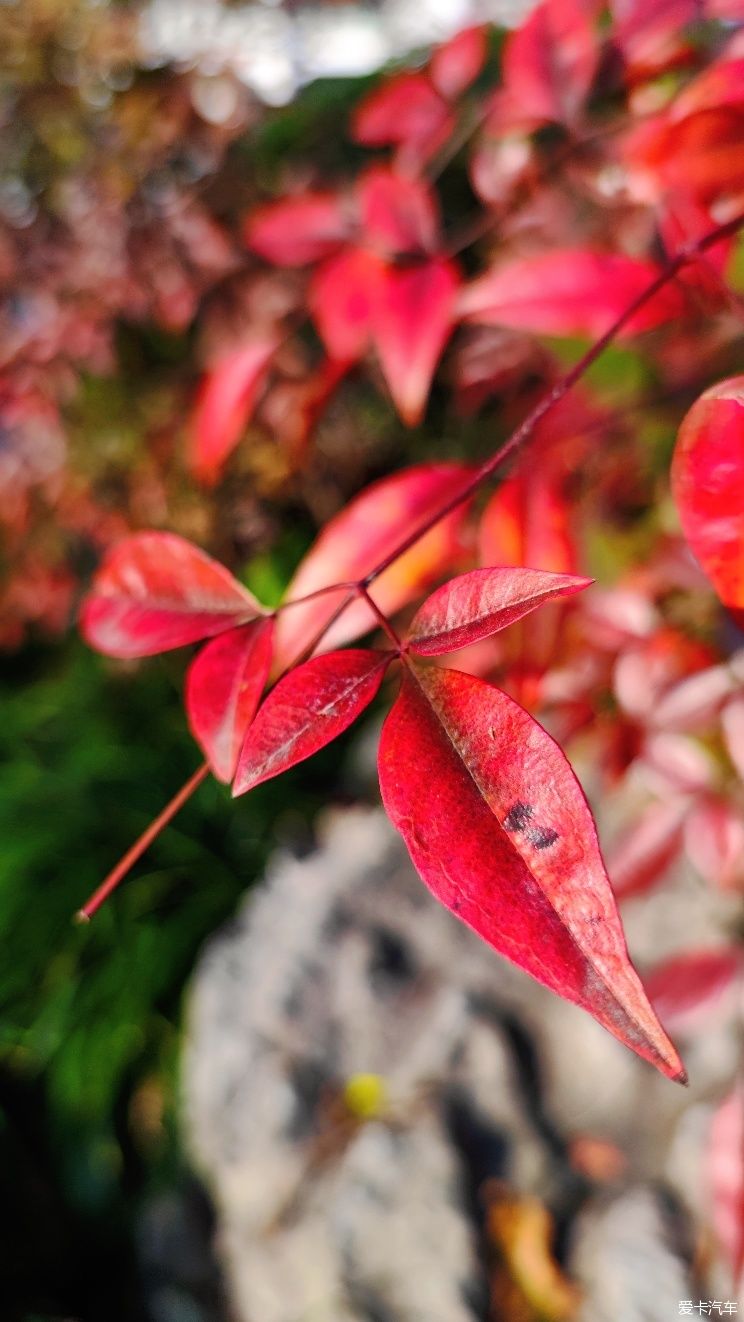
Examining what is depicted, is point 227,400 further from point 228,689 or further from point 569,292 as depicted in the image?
point 228,689

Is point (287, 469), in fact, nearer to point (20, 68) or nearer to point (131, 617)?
point (20, 68)

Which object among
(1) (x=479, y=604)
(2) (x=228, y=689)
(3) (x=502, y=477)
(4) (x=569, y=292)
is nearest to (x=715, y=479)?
(1) (x=479, y=604)

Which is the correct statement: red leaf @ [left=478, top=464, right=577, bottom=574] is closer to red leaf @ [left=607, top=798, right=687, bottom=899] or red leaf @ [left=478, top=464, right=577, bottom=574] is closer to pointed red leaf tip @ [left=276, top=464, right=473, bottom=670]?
pointed red leaf tip @ [left=276, top=464, right=473, bottom=670]

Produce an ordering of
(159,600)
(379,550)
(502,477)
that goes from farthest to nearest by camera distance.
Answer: (502,477)
(379,550)
(159,600)

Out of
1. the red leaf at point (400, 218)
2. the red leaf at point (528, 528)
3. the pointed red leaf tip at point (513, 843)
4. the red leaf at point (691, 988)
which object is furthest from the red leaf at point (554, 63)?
the red leaf at point (691, 988)

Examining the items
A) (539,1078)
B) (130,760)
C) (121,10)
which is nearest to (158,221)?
(121,10)

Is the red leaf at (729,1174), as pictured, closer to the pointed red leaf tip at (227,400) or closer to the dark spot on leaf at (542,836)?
the dark spot on leaf at (542,836)

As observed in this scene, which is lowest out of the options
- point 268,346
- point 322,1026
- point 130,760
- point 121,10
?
point 322,1026
